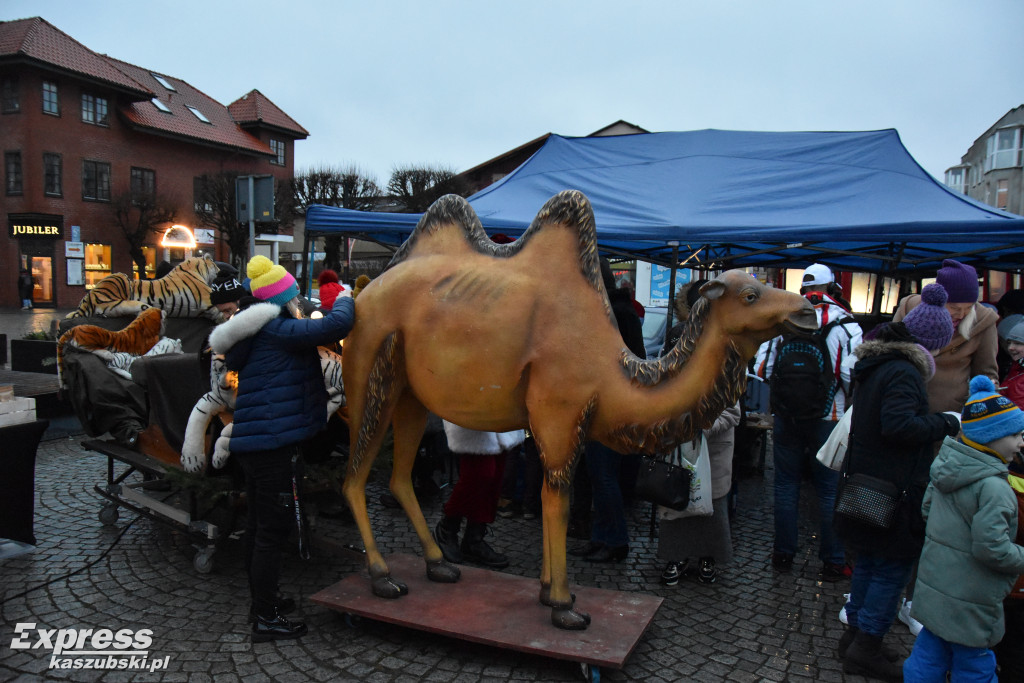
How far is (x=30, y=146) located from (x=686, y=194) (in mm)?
25869

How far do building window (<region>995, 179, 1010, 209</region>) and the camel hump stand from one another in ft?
135

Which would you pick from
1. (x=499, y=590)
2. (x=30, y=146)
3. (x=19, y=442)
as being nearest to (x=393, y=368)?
(x=499, y=590)

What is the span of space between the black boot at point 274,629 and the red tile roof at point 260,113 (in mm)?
32823

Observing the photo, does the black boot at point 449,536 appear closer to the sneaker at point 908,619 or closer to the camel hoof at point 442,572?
the camel hoof at point 442,572

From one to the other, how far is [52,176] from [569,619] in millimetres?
28220

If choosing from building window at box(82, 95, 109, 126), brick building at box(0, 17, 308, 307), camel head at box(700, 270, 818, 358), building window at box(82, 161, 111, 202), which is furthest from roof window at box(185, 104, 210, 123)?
camel head at box(700, 270, 818, 358)

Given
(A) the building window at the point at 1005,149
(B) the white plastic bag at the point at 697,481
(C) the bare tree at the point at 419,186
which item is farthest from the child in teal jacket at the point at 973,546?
(A) the building window at the point at 1005,149

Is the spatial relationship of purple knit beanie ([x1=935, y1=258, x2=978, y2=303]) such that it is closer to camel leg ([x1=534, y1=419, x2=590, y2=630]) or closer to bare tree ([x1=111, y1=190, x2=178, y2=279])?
camel leg ([x1=534, y1=419, x2=590, y2=630])

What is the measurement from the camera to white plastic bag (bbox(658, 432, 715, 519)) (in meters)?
4.05

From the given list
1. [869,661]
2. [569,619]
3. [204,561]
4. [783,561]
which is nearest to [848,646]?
[869,661]

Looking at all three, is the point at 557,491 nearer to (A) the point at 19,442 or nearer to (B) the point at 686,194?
(A) the point at 19,442

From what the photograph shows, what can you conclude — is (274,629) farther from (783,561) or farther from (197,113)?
(197,113)

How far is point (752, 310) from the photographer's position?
2.88 meters

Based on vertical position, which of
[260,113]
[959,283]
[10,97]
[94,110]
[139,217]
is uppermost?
[260,113]
